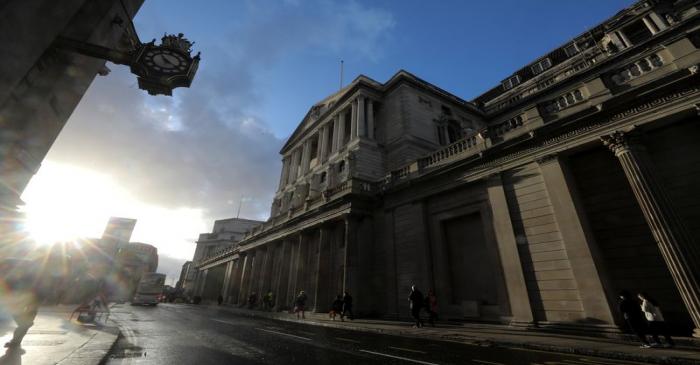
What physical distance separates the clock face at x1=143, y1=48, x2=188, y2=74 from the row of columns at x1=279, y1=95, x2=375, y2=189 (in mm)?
21771

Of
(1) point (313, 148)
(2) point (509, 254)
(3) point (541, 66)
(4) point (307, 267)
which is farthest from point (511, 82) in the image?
(4) point (307, 267)

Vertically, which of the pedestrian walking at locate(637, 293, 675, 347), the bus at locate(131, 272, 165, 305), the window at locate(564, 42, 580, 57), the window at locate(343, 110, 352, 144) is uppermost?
the window at locate(564, 42, 580, 57)

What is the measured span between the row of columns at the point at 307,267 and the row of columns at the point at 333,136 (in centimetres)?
1041

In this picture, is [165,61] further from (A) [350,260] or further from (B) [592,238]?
(A) [350,260]

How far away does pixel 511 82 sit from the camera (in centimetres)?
3369

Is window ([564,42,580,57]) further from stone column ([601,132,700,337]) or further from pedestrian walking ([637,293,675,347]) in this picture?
pedestrian walking ([637,293,675,347])

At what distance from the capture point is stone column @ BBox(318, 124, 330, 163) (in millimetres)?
34344

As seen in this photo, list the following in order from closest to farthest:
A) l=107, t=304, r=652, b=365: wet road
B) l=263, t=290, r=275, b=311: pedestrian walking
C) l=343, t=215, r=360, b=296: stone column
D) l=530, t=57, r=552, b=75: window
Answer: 1. l=107, t=304, r=652, b=365: wet road
2. l=343, t=215, r=360, b=296: stone column
3. l=263, t=290, r=275, b=311: pedestrian walking
4. l=530, t=57, r=552, b=75: window

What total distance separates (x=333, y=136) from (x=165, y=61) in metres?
27.3

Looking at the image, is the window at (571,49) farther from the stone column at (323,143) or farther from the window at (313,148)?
the window at (313,148)

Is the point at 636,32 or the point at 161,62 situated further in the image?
the point at 636,32

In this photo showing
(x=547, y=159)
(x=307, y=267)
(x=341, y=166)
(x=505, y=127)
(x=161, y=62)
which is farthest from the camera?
(x=341, y=166)

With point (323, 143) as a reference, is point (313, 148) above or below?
above

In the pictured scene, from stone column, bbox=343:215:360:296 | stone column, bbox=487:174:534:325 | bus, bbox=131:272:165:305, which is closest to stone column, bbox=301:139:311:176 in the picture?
stone column, bbox=343:215:360:296
